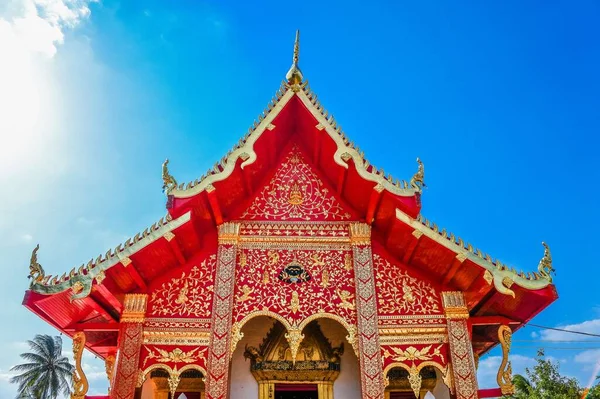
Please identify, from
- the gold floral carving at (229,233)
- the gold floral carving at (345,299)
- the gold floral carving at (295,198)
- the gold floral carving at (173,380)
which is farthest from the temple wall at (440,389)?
the gold floral carving at (173,380)

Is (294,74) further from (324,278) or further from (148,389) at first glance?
(148,389)

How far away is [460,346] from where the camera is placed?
249 inches

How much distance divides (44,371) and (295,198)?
35881 millimetres

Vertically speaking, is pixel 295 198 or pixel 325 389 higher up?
pixel 295 198

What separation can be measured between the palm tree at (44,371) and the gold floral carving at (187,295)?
32.5 meters

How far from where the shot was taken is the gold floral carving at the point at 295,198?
24.2ft

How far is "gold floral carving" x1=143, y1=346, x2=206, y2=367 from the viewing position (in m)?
6.20

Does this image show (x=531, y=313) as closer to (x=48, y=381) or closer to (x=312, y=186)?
(x=312, y=186)

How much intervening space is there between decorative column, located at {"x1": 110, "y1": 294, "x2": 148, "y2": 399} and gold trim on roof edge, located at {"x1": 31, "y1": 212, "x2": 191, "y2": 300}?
81 cm

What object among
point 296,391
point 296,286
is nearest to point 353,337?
point 296,286

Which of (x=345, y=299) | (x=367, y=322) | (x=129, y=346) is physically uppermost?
(x=345, y=299)

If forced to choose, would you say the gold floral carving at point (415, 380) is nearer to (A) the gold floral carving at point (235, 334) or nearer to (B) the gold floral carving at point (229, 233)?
(A) the gold floral carving at point (235, 334)

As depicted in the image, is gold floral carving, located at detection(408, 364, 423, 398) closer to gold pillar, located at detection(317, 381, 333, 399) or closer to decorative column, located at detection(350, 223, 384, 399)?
decorative column, located at detection(350, 223, 384, 399)

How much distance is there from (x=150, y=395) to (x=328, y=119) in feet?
17.1
